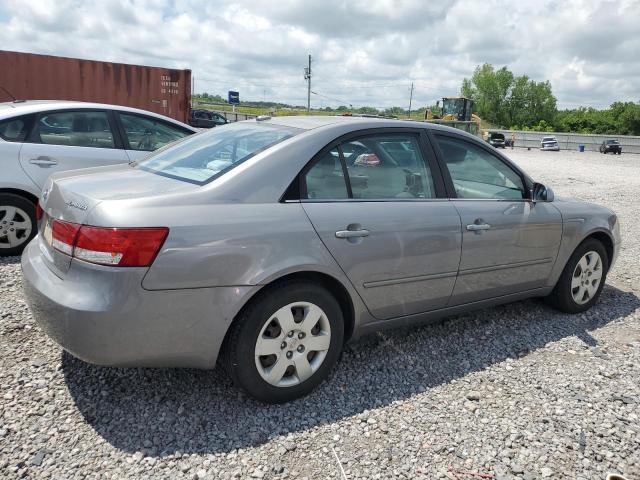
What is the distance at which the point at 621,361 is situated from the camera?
357 cm

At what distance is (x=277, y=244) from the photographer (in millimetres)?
2566

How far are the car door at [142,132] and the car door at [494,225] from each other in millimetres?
3252

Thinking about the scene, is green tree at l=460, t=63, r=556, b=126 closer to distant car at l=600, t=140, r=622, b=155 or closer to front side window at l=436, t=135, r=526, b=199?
distant car at l=600, t=140, r=622, b=155

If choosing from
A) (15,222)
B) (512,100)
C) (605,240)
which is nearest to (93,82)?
(15,222)

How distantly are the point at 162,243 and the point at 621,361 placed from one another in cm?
322

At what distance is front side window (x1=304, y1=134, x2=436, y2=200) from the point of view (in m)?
2.88

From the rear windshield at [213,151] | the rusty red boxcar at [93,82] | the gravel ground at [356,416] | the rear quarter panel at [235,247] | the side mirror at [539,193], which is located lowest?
the gravel ground at [356,416]

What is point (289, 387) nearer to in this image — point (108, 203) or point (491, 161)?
point (108, 203)

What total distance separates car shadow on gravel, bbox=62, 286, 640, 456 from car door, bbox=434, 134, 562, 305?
0.39 metres

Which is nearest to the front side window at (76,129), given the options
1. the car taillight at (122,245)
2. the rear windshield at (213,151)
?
the rear windshield at (213,151)

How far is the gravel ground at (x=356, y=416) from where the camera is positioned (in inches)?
92.9

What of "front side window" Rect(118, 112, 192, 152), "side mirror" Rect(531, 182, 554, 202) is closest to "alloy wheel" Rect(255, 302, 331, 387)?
"side mirror" Rect(531, 182, 554, 202)

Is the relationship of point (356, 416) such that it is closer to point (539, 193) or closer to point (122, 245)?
point (122, 245)

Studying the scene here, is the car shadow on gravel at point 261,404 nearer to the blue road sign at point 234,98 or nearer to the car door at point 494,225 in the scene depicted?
the car door at point 494,225
